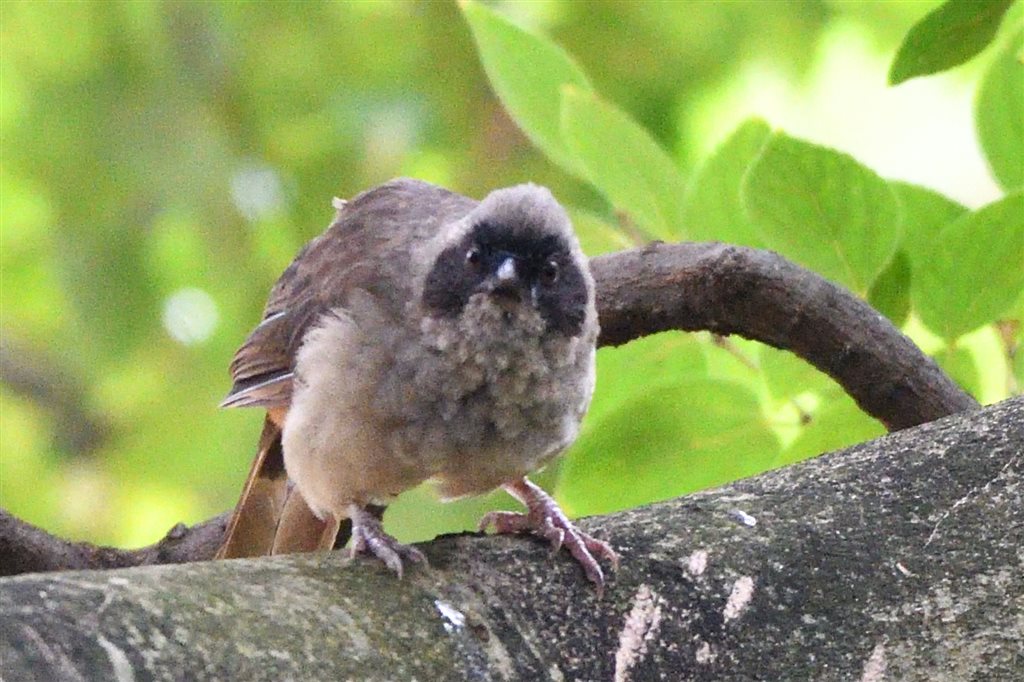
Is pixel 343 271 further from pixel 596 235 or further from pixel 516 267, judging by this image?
pixel 596 235

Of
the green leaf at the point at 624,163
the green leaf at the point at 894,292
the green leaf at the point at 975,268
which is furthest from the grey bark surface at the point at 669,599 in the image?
the green leaf at the point at 624,163

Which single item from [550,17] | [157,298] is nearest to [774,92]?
[550,17]

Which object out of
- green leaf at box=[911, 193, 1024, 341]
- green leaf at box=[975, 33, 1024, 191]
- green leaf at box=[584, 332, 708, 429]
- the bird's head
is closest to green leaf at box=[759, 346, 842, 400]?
green leaf at box=[584, 332, 708, 429]

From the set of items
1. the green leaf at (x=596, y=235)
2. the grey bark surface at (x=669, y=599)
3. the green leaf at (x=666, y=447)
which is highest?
the green leaf at (x=596, y=235)

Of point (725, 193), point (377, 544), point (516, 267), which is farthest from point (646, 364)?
point (377, 544)

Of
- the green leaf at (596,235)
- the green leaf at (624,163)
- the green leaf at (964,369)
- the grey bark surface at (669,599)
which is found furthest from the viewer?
the green leaf at (596,235)

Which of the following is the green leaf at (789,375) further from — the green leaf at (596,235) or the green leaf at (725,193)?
the green leaf at (596,235)

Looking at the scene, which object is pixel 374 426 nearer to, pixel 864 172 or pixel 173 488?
pixel 864 172
